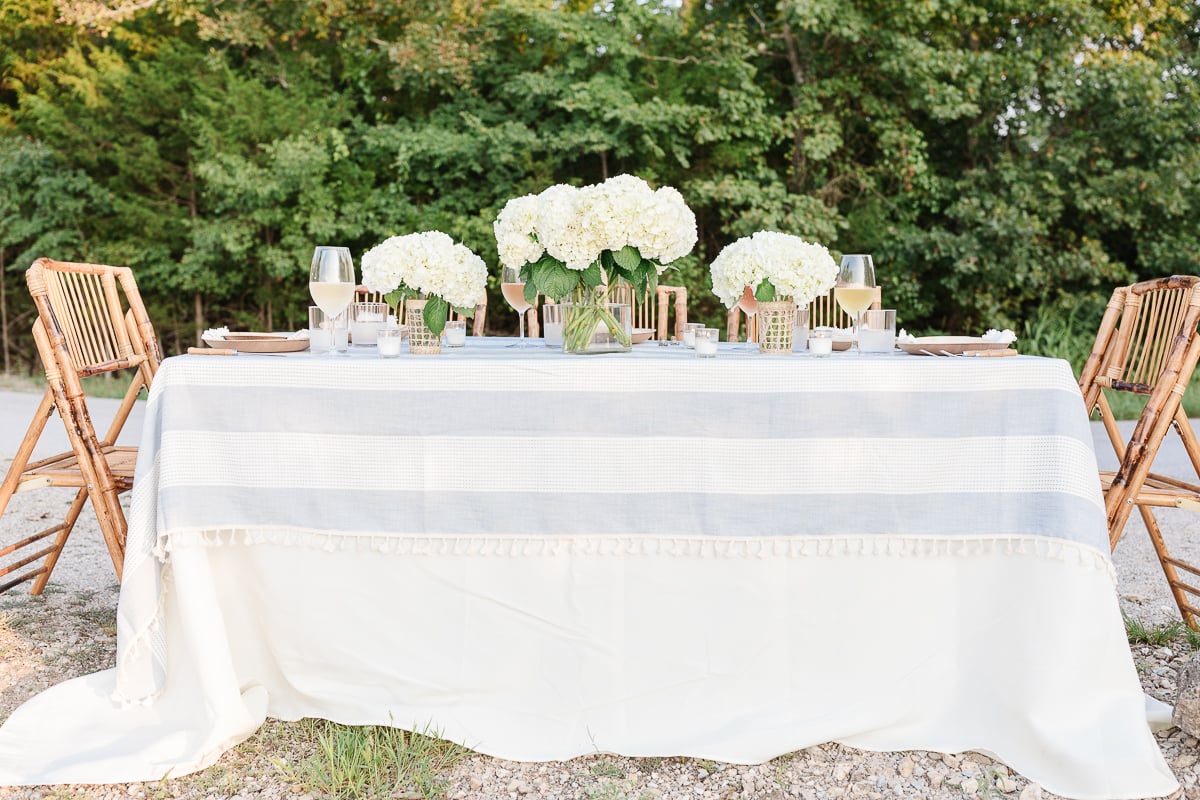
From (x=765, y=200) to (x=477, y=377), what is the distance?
699 centimetres

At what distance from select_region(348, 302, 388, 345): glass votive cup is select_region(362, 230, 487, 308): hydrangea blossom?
1.16 ft

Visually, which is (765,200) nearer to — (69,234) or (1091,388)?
(1091,388)

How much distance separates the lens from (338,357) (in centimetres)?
210

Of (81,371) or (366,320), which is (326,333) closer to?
(366,320)

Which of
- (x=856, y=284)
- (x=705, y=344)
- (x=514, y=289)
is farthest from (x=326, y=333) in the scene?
(x=856, y=284)

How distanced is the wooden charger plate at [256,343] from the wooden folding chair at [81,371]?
1.14 ft

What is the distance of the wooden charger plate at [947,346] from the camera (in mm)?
2254

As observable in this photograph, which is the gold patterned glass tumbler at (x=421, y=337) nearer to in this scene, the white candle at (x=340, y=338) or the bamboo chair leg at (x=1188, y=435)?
the white candle at (x=340, y=338)

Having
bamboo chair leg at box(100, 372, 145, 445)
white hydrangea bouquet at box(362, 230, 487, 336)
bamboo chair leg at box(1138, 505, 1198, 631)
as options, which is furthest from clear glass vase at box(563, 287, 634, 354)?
bamboo chair leg at box(1138, 505, 1198, 631)

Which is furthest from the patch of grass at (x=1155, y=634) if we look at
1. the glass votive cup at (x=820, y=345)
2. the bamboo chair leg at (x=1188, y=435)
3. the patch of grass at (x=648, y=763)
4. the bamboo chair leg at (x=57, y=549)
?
the bamboo chair leg at (x=57, y=549)

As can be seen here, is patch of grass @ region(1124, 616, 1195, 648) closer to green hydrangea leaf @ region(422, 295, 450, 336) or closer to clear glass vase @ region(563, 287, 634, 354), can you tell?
→ clear glass vase @ region(563, 287, 634, 354)

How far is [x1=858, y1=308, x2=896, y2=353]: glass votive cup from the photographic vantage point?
2334mm

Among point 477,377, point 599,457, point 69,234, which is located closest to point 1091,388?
point 599,457

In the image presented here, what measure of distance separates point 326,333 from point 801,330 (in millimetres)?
1241
